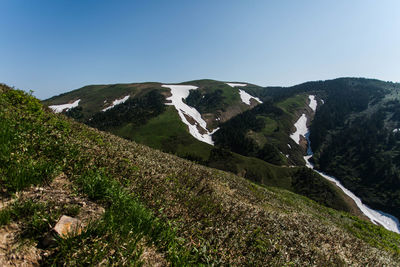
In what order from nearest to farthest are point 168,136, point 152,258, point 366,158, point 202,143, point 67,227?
point 67,227
point 152,258
point 202,143
point 168,136
point 366,158

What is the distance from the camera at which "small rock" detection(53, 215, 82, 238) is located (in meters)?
2.87

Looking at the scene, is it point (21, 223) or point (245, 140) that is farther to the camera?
point (245, 140)

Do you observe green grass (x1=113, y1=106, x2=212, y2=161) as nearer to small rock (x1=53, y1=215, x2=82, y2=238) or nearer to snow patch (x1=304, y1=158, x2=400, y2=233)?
snow patch (x1=304, y1=158, x2=400, y2=233)

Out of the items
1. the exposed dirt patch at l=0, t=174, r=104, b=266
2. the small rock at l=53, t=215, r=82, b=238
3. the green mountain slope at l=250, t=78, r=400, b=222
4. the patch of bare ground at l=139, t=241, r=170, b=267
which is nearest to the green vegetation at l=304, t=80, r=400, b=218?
the green mountain slope at l=250, t=78, r=400, b=222

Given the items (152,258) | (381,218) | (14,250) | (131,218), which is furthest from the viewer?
(381,218)

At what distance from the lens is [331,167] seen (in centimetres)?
15525

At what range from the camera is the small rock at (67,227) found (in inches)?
113

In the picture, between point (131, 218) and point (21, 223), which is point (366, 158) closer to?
point (131, 218)

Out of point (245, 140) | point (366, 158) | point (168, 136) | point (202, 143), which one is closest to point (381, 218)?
point (366, 158)

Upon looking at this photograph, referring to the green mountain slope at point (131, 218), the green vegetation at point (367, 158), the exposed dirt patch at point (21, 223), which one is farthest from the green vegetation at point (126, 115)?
the green vegetation at point (367, 158)

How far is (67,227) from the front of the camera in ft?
10.0

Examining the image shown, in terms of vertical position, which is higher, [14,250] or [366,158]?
[14,250]

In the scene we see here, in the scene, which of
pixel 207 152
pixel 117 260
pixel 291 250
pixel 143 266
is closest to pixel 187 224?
pixel 143 266

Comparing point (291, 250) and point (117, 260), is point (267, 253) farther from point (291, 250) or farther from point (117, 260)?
point (117, 260)
